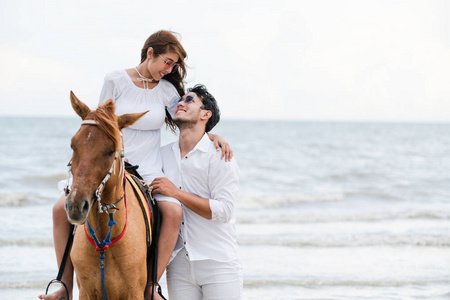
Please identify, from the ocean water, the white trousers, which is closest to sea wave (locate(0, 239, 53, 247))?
the ocean water

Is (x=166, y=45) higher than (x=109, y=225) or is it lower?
higher

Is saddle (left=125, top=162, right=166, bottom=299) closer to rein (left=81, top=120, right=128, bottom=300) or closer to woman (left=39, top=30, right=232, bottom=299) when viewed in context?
woman (left=39, top=30, right=232, bottom=299)

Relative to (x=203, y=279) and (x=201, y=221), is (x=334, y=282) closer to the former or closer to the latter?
(x=203, y=279)

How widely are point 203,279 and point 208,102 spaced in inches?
50.8

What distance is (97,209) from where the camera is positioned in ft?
8.92

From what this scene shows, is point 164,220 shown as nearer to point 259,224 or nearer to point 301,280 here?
point 301,280

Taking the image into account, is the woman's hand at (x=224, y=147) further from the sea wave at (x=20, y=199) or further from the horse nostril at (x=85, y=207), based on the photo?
the sea wave at (x=20, y=199)

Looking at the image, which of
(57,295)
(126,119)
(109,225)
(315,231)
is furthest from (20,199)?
(126,119)

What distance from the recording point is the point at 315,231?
32.2 ft

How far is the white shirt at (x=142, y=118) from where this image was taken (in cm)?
378

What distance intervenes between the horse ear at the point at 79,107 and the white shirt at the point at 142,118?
1.01 m

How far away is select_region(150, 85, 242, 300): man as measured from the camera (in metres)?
3.69

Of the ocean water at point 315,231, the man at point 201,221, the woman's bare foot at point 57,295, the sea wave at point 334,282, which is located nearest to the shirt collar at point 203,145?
the man at point 201,221

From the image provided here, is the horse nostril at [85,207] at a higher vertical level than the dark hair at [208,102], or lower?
lower
